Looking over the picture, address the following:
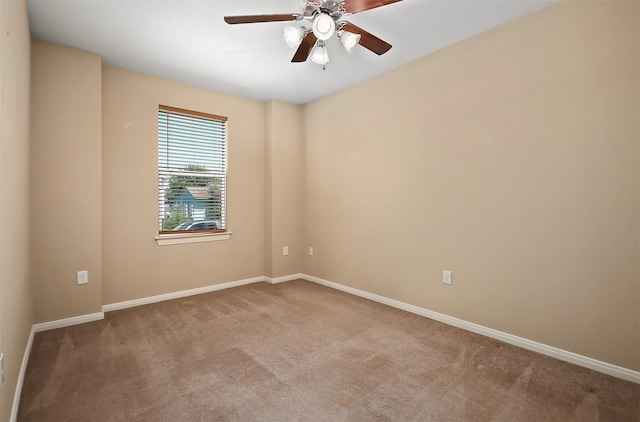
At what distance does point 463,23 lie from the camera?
104 inches

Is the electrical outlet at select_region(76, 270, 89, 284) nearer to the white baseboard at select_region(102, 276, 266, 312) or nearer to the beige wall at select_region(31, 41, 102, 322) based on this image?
the beige wall at select_region(31, 41, 102, 322)

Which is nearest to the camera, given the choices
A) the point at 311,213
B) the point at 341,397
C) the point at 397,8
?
the point at 341,397

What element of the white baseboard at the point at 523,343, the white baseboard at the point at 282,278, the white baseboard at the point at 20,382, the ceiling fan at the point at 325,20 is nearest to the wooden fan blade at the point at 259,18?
the ceiling fan at the point at 325,20

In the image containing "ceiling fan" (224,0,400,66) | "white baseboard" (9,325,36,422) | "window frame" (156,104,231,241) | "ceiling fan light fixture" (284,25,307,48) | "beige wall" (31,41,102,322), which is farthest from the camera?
"window frame" (156,104,231,241)

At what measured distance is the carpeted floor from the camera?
1786 millimetres

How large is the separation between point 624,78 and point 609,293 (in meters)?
1.46

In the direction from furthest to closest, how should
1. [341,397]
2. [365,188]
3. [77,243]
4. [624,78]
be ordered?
[365,188] < [77,243] < [624,78] < [341,397]

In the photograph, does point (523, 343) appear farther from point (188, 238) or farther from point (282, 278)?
point (188, 238)

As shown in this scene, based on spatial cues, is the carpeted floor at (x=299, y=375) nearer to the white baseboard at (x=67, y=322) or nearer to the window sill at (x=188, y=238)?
the white baseboard at (x=67, y=322)

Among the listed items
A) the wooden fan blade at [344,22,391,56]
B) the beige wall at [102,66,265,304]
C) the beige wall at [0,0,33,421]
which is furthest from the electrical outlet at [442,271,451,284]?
the beige wall at [0,0,33,421]

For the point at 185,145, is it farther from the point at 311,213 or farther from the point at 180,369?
the point at 180,369

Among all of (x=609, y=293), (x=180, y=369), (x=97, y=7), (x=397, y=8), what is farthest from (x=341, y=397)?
(x=97, y=7)

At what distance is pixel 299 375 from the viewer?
2.17 metres

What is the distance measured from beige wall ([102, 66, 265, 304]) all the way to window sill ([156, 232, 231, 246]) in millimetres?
54
